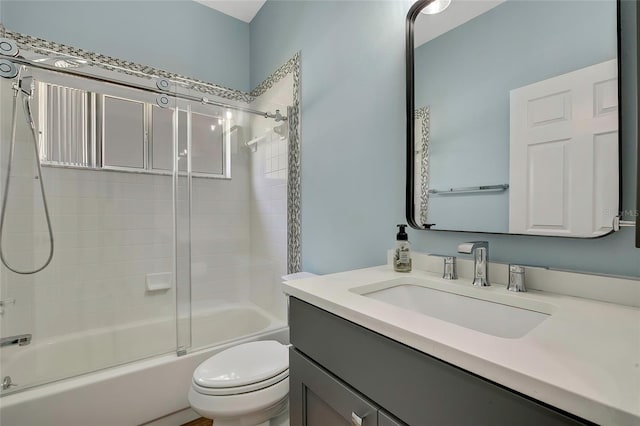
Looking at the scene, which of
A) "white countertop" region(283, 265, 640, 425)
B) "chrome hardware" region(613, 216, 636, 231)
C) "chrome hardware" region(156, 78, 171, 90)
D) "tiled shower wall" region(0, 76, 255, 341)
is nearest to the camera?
"white countertop" region(283, 265, 640, 425)

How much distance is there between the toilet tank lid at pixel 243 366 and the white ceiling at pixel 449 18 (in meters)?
1.45

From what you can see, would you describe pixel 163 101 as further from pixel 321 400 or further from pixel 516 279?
pixel 516 279

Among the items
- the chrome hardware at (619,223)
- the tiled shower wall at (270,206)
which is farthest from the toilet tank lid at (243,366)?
the chrome hardware at (619,223)

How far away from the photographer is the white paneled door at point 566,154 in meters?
0.70

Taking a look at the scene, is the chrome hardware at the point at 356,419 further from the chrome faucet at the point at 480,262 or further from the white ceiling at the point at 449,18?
the white ceiling at the point at 449,18

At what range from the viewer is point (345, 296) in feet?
2.43

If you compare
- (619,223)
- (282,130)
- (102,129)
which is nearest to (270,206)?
(282,130)

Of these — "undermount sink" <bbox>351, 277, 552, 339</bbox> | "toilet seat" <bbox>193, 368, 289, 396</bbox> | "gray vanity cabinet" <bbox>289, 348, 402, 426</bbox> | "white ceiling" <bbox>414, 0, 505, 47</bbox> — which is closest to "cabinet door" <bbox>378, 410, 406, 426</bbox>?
"gray vanity cabinet" <bbox>289, 348, 402, 426</bbox>

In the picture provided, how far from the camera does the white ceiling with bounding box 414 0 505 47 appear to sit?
37.7 inches

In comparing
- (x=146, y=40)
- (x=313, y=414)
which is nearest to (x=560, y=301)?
(x=313, y=414)

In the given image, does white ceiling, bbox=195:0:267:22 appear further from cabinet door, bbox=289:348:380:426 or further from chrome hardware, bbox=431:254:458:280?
cabinet door, bbox=289:348:380:426

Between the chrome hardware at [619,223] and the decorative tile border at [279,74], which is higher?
the decorative tile border at [279,74]

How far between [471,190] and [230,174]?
1723 mm

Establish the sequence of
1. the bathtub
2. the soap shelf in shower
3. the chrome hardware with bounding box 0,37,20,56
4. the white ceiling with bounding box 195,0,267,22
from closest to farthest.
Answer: the soap shelf in shower → the bathtub → the chrome hardware with bounding box 0,37,20,56 → the white ceiling with bounding box 195,0,267,22
